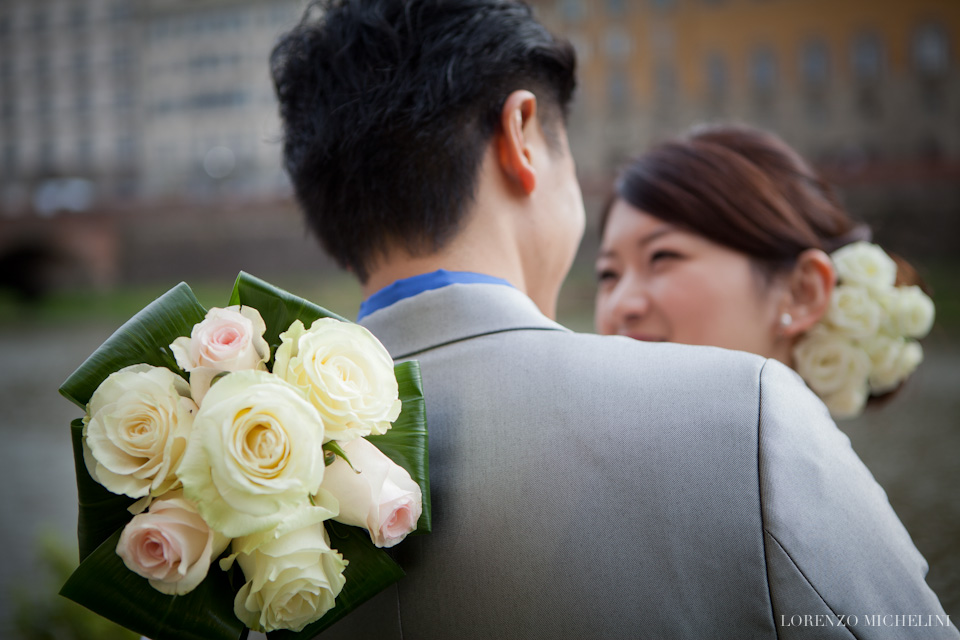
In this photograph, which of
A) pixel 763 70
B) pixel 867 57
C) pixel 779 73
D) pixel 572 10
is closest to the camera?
pixel 867 57

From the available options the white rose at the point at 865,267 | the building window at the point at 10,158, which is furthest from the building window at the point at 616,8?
the white rose at the point at 865,267

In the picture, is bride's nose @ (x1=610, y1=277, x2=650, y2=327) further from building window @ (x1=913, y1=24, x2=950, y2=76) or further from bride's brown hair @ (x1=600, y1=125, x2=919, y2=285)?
building window @ (x1=913, y1=24, x2=950, y2=76)

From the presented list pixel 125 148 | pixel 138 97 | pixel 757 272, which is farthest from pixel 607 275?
pixel 125 148

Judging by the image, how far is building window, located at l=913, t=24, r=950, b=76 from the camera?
76.1 ft

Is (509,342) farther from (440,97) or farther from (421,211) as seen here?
(440,97)

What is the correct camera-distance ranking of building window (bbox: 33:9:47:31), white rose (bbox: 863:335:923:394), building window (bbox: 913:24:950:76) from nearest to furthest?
white rose (bbox: 863:335:923:394)
building window (bbox: 913:24:950:76)
building window (bbox: 33:9:47:31)

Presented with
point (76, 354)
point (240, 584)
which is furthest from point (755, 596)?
point (76, 354)

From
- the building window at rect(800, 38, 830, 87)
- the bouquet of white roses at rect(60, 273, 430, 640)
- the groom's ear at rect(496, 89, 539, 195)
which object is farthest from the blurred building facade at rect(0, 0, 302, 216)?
the bouquet of white roses at rect(60, 273, 430, 640)

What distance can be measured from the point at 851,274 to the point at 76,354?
15.0 metres

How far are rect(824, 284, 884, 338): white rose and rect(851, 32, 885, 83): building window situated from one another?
25433 millimetres

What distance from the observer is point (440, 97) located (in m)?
1.12

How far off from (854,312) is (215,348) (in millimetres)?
1642

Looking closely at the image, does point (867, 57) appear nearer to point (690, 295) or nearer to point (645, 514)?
point (690, 295)

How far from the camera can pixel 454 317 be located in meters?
1.06
